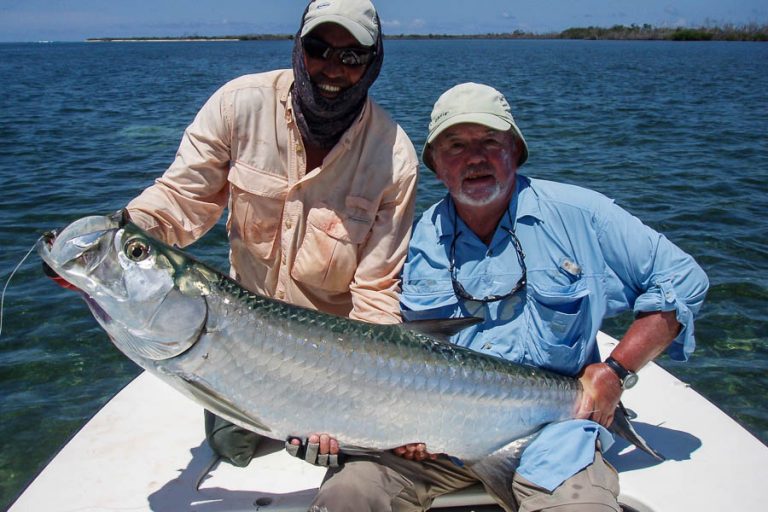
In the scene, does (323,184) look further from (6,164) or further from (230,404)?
(6,164)

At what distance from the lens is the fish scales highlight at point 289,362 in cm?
241

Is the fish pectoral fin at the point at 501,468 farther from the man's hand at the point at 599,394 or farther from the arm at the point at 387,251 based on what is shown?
the arm at the point at 387,251

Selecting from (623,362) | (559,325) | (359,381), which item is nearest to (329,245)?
(359,381)

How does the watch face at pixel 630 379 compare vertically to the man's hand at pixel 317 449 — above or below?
above

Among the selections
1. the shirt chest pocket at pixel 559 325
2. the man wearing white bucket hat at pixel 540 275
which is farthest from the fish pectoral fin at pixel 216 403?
the shirt chest pocket at pixel 559 325

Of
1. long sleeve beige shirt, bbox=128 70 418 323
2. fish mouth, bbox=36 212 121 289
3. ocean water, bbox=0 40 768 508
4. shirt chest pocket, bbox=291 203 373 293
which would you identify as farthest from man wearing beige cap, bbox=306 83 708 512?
ocean water, bbox=0 40 768 508

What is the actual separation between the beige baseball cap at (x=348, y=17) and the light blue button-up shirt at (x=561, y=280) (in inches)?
39.3

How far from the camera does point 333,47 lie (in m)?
3.29

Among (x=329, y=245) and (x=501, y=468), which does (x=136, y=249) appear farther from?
(x=501, y=468)

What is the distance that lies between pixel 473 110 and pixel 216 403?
165 cm

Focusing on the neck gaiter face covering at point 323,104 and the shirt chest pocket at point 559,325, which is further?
the neck gaiter face covering at point 323,104

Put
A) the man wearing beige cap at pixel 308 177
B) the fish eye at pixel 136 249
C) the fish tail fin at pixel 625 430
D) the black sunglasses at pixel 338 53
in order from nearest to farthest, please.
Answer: the fish eye at pixel 136 249 < the fish tail fin at pixel 625 430 < the black sunglasses at pixel 338 53 < the man wearing beige cap at pixel 308 177

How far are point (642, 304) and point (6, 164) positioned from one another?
43.8ft

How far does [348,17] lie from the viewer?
3180 millimetres
